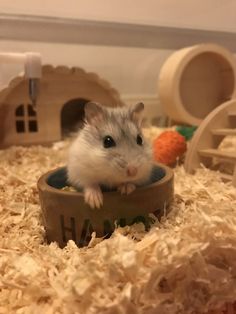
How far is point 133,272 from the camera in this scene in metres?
0.86

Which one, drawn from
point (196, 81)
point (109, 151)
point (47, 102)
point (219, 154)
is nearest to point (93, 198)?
point (109, 151)

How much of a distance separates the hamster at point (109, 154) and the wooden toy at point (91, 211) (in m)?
0.03

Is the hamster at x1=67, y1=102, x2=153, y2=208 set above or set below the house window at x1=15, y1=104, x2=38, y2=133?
above

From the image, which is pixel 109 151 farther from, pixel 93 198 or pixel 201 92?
pixel 201 92

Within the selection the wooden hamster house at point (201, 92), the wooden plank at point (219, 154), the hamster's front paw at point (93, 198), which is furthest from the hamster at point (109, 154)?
the wooden hamster house at point (201, 92)

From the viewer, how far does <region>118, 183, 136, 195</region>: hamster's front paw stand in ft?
3.74

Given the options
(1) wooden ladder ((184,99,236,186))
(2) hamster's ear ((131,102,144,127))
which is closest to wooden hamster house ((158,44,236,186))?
(1) wooden ladder ((184,99,236,186))

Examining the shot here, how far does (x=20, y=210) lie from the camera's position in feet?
4.76

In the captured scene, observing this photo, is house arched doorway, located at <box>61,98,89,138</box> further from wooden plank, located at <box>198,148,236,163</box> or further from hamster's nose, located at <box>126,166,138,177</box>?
hamster's nose, located at <box>126,166,138,177</box>

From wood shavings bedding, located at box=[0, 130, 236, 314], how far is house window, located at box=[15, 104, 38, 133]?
1368mm

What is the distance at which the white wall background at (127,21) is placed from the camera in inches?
104

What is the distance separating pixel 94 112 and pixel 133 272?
0.59m

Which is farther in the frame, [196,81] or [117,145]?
[196,81]

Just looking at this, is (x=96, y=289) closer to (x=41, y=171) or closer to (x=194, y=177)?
(x=194, y=177)
